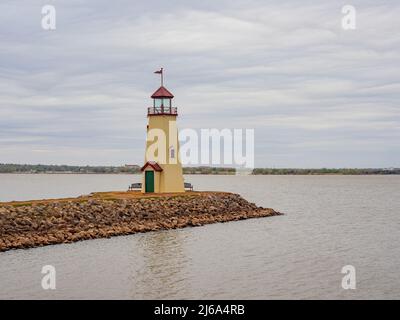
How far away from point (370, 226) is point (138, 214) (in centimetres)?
1642

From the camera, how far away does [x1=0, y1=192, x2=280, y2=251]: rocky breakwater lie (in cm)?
2687

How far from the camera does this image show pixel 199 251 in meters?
26.6

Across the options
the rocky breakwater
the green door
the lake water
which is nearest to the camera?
the lake water

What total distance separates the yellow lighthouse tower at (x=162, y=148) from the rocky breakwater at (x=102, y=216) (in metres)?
1.76

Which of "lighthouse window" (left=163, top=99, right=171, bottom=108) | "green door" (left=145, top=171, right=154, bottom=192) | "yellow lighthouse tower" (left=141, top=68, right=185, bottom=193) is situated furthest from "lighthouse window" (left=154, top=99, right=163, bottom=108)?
"green door" (left=145, top=171, right=154, bottom=192)

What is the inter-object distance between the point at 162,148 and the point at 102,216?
9.00 metres

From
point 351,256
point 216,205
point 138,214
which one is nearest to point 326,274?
point 351,256

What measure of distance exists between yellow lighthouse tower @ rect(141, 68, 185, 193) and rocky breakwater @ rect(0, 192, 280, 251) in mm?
1758

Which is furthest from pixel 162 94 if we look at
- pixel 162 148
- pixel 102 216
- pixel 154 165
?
pixel 102 216

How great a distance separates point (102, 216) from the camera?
104ft

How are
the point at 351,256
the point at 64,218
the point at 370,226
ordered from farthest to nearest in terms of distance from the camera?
the point at 370,226 → the point at 64,218 → the point at 351,256

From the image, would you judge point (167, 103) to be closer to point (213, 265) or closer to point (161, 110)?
point (161, 110)

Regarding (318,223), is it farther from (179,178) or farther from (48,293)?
(48,293)

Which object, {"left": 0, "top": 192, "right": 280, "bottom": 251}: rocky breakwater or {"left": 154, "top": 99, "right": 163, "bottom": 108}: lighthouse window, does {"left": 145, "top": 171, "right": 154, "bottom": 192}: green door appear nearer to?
{"left": 0, "top": 192, "right": 280, "bottom": 251}: rocky breakwater
